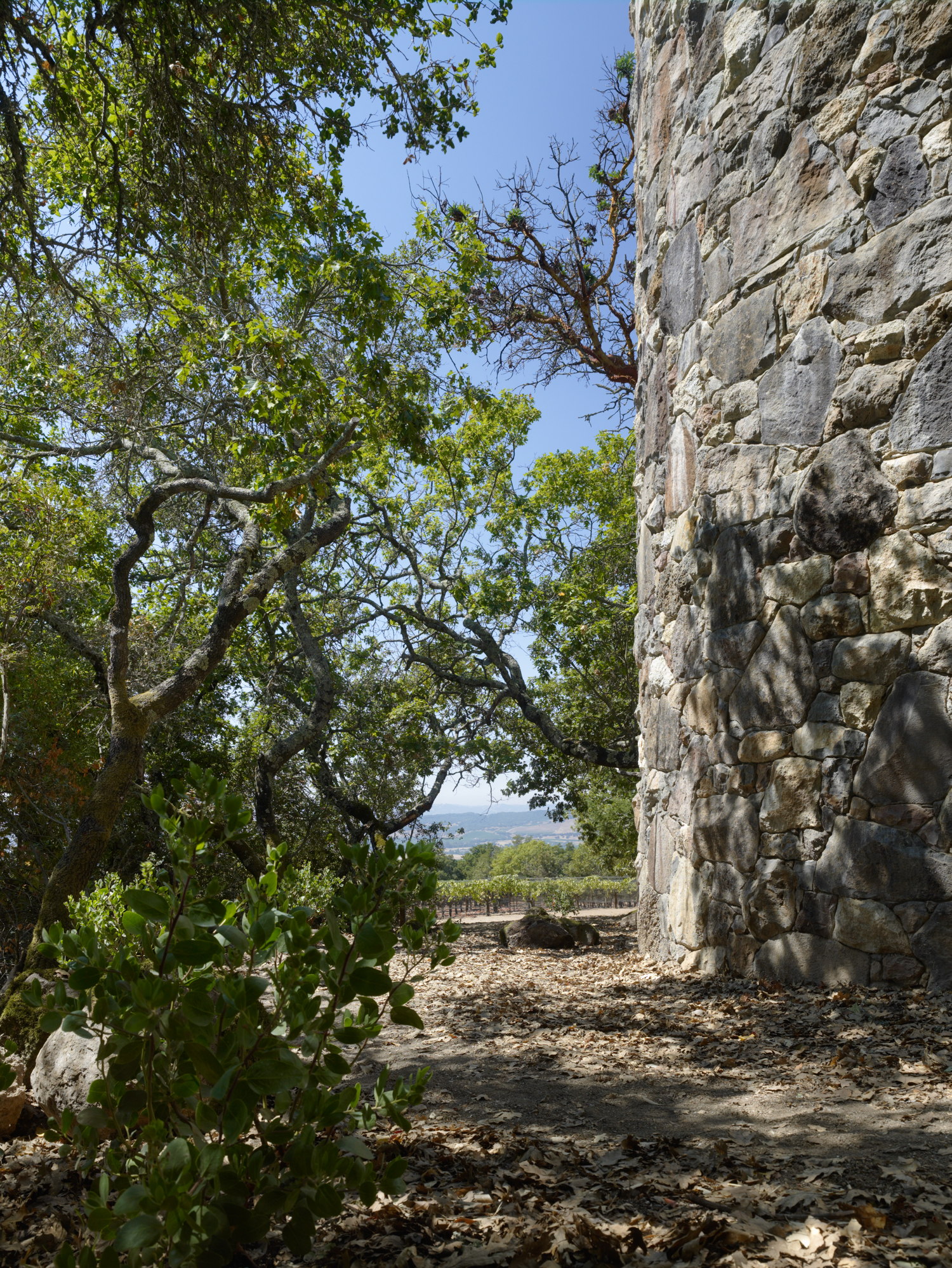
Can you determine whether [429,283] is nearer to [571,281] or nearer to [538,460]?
[571,281]

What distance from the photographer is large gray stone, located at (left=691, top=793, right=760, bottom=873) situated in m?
4.31

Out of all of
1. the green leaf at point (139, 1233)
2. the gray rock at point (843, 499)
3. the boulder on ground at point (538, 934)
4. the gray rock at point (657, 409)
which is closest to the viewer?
the green leaf at point (139, 1233)

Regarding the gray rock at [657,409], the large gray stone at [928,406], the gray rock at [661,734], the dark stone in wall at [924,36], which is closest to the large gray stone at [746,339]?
the gray rock at [657,409]

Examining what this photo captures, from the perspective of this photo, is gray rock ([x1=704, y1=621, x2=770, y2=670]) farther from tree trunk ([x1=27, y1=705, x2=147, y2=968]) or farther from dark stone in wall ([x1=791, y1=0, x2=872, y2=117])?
tree trunk ([x1=27, y1=705, x2=147, y2=968])

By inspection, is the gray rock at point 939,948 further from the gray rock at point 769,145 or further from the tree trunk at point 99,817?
the tree trunk at point 99,817

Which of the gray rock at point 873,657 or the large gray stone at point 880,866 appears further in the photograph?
the gray rock at point 873,657

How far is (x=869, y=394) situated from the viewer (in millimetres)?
3828

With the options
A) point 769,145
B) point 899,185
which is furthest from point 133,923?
point 769,145

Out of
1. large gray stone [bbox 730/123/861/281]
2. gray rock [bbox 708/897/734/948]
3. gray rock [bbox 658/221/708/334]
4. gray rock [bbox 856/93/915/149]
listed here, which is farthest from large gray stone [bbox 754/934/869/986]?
gray rock [bbox 856/93/915/149]

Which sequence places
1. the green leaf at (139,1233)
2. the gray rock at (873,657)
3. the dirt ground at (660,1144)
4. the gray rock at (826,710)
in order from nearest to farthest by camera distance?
the green leaf at (139,1233) < the dirt ground at (660,1144) < the gray rock at (873,657) < the gray rock at (826,710)

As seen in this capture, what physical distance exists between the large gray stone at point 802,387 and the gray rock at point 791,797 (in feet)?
5.25

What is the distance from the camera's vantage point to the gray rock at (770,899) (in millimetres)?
4062

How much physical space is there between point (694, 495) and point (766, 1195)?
12.3 feet

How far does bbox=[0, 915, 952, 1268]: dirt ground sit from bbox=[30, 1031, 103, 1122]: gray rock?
0.48ft
